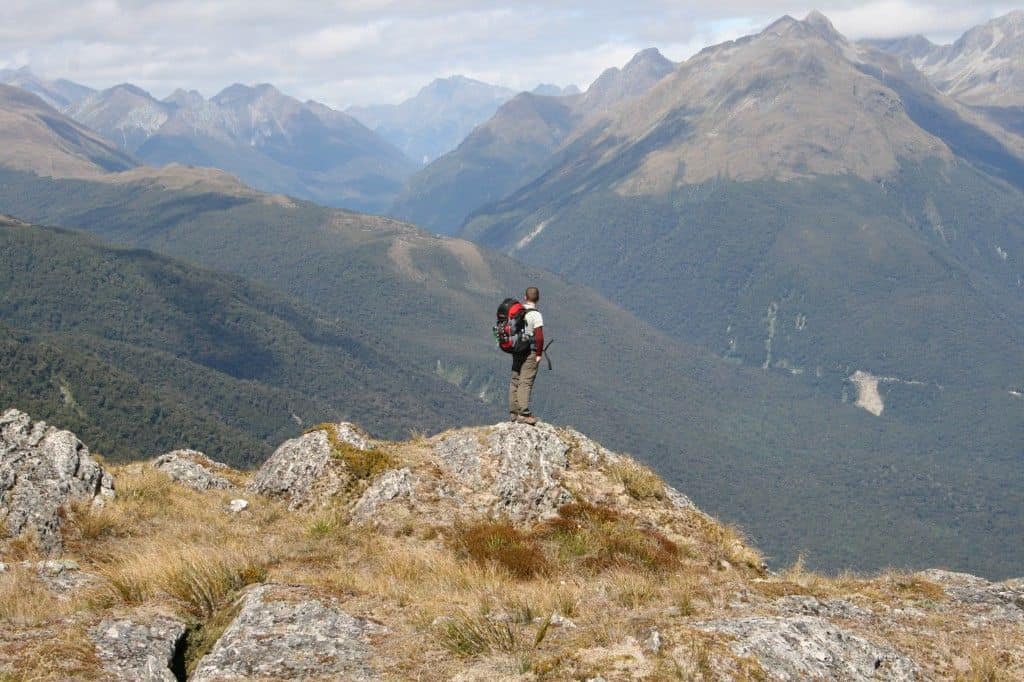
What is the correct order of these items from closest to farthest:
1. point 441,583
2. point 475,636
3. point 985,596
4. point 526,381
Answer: point 475,636, point 441,583, point 985,596, point 526,381

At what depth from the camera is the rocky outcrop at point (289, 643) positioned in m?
13.7

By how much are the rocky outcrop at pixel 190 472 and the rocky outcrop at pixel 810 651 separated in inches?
809

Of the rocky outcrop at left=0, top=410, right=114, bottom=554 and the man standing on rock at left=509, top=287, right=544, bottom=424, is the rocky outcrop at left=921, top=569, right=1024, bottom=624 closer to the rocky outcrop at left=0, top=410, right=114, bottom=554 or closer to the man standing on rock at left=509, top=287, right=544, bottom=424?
the man standing on rock at left=509, top=287, right=544, bottom=424

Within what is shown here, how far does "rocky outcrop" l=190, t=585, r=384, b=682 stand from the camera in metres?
13.7

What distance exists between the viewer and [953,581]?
22531 millimetres

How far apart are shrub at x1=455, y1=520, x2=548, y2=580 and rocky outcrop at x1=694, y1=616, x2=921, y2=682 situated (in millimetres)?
6550

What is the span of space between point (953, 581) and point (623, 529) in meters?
8.80

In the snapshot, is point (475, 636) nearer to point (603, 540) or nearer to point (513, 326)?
point (603, 540)

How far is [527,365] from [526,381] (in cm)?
61

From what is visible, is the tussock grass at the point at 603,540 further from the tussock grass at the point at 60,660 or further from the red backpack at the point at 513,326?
the tussock grass at the point at 60,660

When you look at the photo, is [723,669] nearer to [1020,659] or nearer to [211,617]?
[1020,659]

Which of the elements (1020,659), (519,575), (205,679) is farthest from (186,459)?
(1020,659)

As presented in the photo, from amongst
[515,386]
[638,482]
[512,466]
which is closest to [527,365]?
[515,386]

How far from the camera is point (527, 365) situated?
1234 inches
